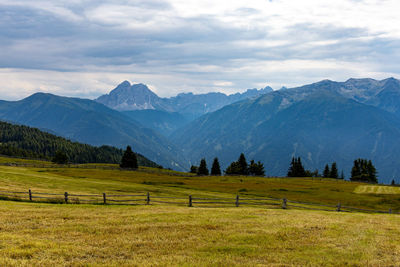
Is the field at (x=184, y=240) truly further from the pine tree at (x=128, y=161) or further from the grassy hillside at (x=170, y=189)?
the pine tree at (x=128, y=161)

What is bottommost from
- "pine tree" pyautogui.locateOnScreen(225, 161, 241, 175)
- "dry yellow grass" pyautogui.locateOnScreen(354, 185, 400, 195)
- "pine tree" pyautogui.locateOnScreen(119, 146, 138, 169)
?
"dry yellow grass" pyautogui.locateOnScreen(354, 185, 400, 195)

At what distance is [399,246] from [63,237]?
19215 millimetres

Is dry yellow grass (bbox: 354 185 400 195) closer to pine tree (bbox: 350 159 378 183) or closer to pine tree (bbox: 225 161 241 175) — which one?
pine tree (bbox: 350 159 378 183)

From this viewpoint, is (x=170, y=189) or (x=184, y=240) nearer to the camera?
(x=184, y=240)

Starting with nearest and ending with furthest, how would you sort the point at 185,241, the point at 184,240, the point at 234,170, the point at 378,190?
the point at 185,241 < the point at 184,240 < the point at 378,190 < the point at 234,170

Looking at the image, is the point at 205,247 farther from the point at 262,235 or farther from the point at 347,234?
the point at 347,234

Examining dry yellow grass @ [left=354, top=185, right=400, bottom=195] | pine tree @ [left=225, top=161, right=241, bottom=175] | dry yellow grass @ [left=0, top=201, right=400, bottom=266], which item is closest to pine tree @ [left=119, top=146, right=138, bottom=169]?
pine tree @ [left=225, top=161, right=241, bottom=175]

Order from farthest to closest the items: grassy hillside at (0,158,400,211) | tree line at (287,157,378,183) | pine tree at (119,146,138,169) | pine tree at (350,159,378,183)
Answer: tree line at (287,157,378,183) → pine tree at (350,159,378,183) → pine tree at (119,146,138,169) → grassy hillside at (0,158,400,211)

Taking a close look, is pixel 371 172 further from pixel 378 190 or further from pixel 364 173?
pixel 378 190

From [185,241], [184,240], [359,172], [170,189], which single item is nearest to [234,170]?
[359,172]

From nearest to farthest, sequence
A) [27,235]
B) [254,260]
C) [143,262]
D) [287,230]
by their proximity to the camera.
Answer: [143,262] < [254,260] < [27,235] < [287,230]

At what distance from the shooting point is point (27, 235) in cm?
1767

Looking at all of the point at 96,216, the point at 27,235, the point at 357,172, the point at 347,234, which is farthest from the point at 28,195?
the point at 357,172

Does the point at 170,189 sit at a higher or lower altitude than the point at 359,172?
higher
